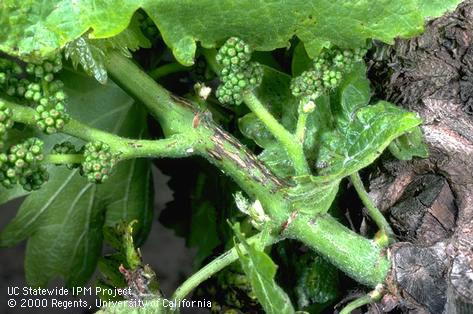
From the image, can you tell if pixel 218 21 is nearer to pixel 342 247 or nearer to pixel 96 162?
pixel 96 162

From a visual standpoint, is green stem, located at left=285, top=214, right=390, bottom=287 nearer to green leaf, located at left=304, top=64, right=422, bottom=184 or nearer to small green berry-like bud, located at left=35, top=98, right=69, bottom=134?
green leaf, located at left=304, top=64, right=422, bottom=184

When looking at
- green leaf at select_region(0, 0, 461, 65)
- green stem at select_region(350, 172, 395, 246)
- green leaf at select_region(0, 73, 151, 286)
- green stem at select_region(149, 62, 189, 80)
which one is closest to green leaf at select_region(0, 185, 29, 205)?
green leaf at select_region(0, 73, 151, 286)

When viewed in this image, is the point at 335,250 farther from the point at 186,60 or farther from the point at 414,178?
the point at 186,60

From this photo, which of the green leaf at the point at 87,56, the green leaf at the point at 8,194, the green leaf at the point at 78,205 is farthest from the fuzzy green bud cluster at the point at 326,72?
the green leaf at the point at 8,194

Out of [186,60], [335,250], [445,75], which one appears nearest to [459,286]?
[335,250]

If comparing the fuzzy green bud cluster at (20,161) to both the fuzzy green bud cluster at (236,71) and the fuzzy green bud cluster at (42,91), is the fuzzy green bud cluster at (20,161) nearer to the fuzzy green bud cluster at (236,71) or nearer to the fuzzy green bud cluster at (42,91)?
the fuzzy green bud cluster at (42,91)
